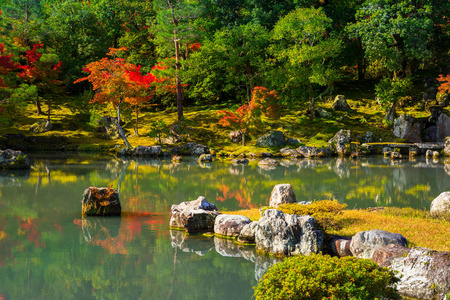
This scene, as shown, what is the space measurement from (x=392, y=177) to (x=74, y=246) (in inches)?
599

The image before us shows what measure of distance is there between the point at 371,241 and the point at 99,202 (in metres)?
7.45

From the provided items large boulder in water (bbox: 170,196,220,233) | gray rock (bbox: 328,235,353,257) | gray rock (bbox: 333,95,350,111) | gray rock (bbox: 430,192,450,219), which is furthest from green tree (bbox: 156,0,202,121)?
gray rock (bbox: 328,235,353,257)

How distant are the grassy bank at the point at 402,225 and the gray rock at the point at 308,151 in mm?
19236

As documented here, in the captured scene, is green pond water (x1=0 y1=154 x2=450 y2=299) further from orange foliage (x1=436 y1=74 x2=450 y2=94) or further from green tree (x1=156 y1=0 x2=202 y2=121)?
green tree (x1=156 y1=0 x2=202 y2=121)

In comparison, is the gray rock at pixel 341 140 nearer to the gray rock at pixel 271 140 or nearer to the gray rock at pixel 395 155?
the gray rock at pixel 395 155

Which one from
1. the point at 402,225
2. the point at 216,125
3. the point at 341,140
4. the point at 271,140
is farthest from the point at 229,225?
the point at 216,125

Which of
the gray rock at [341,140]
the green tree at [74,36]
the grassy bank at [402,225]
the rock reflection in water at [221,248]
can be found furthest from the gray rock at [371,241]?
the green tree at [74,36]

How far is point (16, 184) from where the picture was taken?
1622 cm

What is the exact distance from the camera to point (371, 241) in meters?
6.89

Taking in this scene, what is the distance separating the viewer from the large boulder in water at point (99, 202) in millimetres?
11164

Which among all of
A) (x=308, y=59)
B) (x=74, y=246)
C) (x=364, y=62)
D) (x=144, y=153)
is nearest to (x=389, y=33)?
(x=308, y=59)

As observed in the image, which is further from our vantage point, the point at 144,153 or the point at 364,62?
the point at 364,62

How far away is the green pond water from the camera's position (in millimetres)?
6574

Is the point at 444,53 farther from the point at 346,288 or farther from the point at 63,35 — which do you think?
the point at 346,288
